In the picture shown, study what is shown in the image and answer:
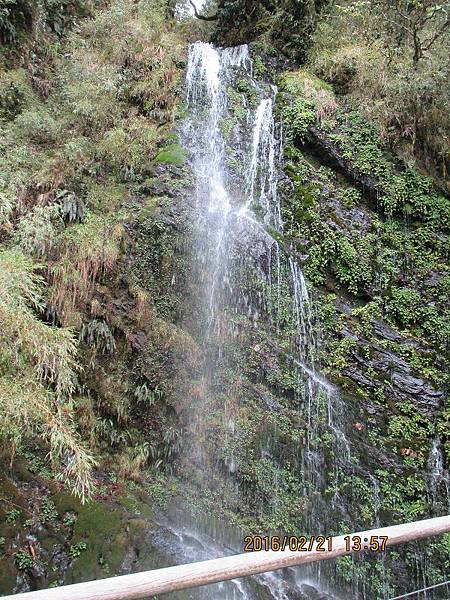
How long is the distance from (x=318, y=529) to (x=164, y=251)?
14.7ft

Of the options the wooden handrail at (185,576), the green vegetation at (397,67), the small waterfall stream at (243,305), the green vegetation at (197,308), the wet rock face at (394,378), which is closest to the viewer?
the wooden handrail at (185,576)

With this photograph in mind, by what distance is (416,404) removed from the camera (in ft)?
19.4

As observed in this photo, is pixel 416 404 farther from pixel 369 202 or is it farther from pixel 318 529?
pixel 369 202

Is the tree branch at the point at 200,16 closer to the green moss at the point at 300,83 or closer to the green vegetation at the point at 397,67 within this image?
the green vegetation at the point at 397,67

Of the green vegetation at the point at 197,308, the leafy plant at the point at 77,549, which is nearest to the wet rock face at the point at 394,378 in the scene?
the green vegetation at the point at 197,308

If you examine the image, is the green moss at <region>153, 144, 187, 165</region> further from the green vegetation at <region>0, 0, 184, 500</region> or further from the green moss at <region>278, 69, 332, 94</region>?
the green moss at <region>278, 69, 332, 94</region>

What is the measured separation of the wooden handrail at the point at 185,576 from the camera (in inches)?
59.8

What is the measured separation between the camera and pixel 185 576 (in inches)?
65.6
